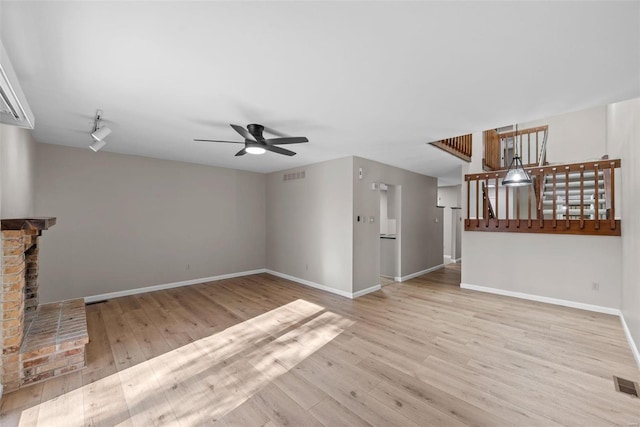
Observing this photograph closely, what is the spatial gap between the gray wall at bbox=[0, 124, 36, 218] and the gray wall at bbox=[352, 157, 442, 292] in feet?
13.6

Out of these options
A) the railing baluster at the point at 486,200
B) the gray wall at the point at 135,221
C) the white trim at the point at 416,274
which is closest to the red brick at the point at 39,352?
the gray wall at the point at 135,221

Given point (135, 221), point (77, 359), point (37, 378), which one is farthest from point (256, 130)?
point (135, 221)

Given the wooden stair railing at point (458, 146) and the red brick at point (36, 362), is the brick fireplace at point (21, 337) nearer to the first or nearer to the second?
the red brick at point (36, 362)

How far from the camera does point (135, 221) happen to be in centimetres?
477

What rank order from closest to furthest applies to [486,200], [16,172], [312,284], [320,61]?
[320,61], [16,172], [486,200], [312,284]

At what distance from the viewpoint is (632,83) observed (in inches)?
80.4

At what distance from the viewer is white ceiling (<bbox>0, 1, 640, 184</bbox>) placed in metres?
1.41

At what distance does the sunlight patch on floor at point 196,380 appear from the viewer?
192 cm

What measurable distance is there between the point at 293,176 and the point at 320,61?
3940 mm

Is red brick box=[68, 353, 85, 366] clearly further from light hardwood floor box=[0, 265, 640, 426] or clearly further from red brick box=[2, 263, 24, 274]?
red brick box=[2, 263, 24, 274]

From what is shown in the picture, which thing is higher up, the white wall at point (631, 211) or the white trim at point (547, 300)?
the white wall at point (631, 211)

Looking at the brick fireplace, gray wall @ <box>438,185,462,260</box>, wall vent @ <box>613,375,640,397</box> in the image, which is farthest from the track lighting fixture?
gray wall @ <box>438,185,462,260</box>

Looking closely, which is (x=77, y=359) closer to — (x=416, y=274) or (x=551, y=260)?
(x=416, y=274)

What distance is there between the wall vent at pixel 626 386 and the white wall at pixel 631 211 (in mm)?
512
